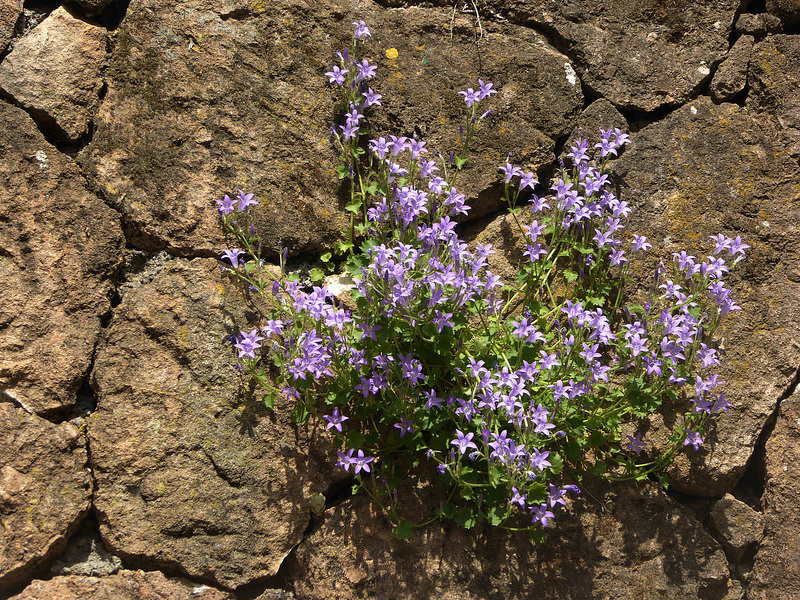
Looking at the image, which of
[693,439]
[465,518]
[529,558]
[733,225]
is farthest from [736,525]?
[733,225]

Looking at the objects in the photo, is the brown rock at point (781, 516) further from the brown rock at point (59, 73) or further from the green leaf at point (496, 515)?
the brown rock at point (59, 73)

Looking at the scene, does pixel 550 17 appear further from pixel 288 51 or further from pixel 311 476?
pixel 311 476

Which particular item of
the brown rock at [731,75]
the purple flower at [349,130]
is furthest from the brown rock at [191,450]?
the brown rock at [731,75]

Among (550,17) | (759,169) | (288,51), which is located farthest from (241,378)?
(759,169)

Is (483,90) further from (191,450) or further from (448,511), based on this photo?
(191,450)

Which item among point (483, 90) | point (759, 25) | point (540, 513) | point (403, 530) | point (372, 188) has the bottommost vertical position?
point (403, 530)

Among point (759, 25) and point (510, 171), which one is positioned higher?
point (759, 25)
